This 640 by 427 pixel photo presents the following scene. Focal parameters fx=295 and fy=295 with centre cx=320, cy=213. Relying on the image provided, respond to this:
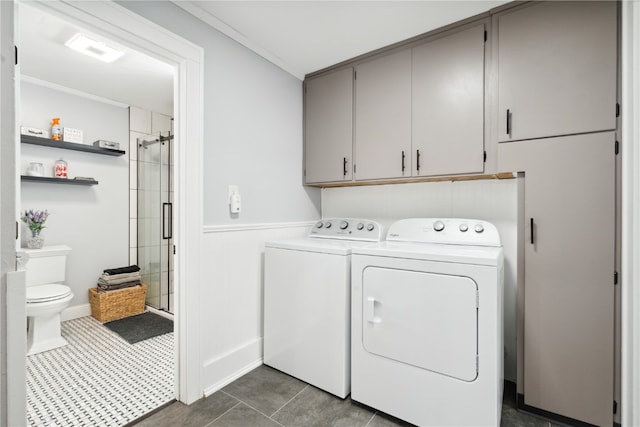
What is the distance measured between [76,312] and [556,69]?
450 centimetres

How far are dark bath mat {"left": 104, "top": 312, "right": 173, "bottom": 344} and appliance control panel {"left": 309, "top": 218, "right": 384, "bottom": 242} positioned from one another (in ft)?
5.82

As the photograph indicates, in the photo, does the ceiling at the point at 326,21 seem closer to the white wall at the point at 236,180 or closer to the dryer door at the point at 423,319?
the white wall at the point at 236,180

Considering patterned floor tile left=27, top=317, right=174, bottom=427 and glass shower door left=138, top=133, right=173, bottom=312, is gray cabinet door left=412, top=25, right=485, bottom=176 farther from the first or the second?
glass shower door left=138, top=133, right=173, bottom=312

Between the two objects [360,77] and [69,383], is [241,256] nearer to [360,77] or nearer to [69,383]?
[69,383]

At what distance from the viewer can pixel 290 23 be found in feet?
6.18

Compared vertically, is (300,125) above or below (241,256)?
above

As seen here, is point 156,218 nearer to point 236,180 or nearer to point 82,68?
point 82,68

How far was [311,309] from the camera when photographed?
191 centimetres

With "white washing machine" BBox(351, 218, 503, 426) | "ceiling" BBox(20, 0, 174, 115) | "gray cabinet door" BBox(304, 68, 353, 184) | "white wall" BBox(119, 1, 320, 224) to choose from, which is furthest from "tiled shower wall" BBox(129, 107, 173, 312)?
"white washing machine" BBox(351, 218, 503, 426)

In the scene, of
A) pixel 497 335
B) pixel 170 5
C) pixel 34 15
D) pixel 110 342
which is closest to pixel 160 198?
pixel 110 342

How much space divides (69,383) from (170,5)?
2438 mm

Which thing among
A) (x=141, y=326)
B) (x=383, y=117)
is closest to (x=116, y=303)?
(x=141, y=326)

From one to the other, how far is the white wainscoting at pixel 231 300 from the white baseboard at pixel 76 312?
2229mm

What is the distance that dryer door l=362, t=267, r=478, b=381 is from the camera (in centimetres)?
142
